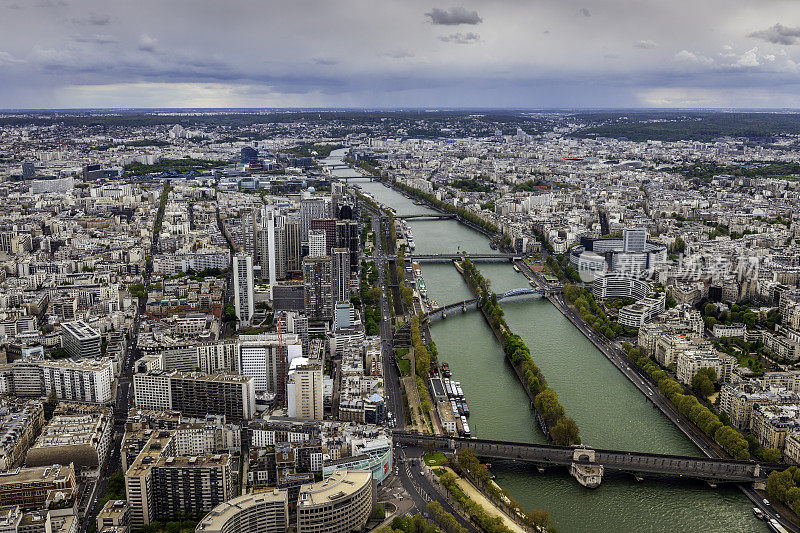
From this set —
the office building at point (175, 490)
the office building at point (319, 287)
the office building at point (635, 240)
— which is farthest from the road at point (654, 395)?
the office building at point (175, 490)

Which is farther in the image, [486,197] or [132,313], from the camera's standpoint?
[486,197]

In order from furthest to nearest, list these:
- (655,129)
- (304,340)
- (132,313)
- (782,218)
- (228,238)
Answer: (655,129), (782,218), (228,238), (132,313), (304,340)

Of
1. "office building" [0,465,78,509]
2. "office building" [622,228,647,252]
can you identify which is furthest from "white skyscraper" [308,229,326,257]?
"office building" [0,465,78,509]

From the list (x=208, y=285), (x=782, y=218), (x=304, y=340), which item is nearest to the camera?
(x=304, y=340)

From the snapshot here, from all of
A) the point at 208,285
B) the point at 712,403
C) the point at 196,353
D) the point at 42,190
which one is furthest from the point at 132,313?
the point at 42,190

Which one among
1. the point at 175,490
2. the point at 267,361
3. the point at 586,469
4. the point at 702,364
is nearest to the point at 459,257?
the point at 702,364

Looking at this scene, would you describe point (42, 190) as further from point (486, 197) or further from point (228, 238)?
point (486, 197)

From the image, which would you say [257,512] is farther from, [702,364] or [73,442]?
[702,364]

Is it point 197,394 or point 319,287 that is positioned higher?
point 319,287
